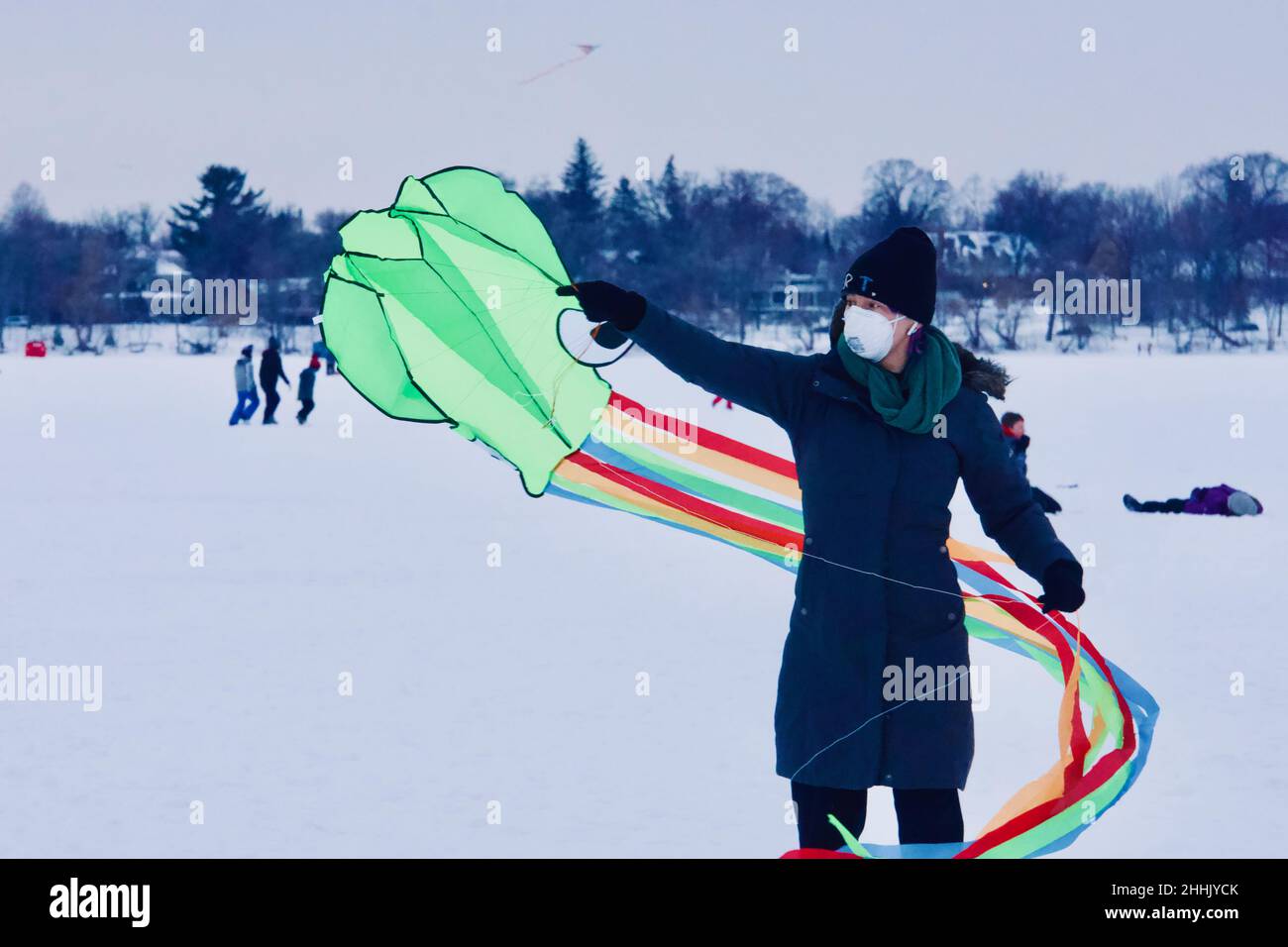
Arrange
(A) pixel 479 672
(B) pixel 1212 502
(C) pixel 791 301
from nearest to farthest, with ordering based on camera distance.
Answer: (A) pixel 479 672 < (B) pixel 1212 502 < (C) pixel 791 301

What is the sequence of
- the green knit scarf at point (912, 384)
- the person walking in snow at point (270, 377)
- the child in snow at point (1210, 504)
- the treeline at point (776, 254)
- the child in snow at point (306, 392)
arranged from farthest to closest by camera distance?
Answer: the treeline at point (776, 254) < the person walking in snow at point (270, 377) < the child in snow at point (306, 392) < the child in snow at point (1210, 504) < the green knit scarf at point (912, 384)

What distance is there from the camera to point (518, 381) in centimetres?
455

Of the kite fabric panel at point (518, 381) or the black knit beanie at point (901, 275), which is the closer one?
the black knit beanie at point (901, 275)

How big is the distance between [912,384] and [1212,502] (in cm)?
982

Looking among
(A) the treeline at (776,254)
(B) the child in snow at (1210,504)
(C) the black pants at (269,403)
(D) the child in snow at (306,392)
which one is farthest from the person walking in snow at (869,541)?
(A) the treeline at (776,254)

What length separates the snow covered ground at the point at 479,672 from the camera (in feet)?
16.2

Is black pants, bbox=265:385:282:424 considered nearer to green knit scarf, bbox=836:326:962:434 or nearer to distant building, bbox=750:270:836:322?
green knit scarf, bbox=836:326:962:434

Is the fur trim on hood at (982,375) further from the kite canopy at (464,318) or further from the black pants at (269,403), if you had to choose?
the black pants at (269,403)

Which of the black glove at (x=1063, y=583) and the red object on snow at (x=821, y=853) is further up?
the black glove at (x=1063, y=583)

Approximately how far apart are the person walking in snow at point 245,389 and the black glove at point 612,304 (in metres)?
19.2

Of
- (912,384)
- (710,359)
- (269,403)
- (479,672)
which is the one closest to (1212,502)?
(479,672)

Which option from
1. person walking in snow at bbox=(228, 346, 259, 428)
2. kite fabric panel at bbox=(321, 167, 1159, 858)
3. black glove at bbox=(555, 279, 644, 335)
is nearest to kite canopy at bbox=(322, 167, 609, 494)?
kite fabric panel at bbox=(321, 167, 1159, 858)

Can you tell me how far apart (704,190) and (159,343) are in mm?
26735

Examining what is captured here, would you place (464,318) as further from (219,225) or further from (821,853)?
(219,225)
